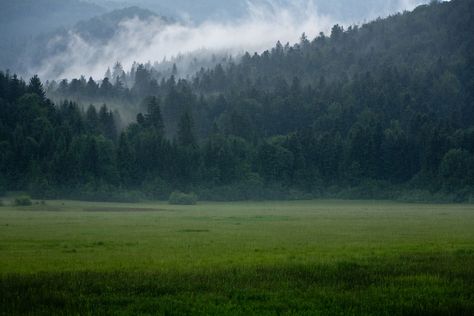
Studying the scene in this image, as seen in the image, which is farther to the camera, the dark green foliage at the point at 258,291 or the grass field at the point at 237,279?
the grass field at the point at 237,279

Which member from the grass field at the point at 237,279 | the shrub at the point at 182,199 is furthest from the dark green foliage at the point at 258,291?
the shrub at the point at 182,199

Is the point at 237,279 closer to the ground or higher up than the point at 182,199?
closer to the ground

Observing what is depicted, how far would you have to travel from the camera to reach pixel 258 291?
21500 millimetres

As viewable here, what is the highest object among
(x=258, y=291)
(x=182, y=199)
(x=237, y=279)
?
(x=182, y=199)

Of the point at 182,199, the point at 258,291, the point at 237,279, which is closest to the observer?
the point at 258,291

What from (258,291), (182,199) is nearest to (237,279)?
(258,291)

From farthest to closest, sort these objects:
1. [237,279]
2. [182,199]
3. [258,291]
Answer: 1. [182,199]
2. [237,279]
3. [258,291]

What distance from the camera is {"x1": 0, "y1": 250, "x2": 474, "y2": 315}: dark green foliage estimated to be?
61.4 ft

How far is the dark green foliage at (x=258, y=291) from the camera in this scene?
61.4ft

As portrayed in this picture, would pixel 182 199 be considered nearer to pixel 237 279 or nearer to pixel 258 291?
pixel 237 279

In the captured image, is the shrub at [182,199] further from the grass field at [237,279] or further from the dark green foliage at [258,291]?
the dark green foliage at [258,291]

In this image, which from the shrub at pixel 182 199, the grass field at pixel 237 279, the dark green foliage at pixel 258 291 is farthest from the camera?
the shrub at pixel 182 199

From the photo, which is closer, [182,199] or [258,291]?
[258,291]

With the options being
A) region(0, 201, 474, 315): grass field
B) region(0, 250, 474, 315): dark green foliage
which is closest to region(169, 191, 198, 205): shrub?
region(0, 201, 474, 315): grass field
